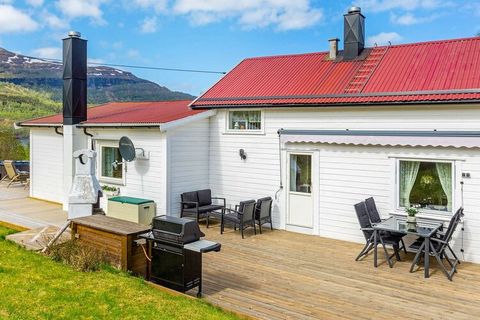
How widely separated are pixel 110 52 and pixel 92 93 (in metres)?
38.4

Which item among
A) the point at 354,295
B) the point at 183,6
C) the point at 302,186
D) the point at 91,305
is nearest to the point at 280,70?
the point at 302,186

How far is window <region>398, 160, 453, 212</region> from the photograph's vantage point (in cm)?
993

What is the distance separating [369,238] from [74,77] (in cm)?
1178

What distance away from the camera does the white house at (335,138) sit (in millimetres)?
9891

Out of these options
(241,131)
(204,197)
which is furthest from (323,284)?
(241,131)

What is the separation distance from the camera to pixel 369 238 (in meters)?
9.56

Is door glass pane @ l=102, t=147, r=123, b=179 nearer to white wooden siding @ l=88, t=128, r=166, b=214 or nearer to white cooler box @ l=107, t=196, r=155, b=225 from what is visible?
white wooden siding @ l=88, t=128, r=166, b=214

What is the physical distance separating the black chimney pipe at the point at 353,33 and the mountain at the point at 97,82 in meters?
43.8

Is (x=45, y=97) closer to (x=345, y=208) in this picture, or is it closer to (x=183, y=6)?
(x=183, y=6)

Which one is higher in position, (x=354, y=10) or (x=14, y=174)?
(x=354, y=10)

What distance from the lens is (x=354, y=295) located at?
24.2 feet

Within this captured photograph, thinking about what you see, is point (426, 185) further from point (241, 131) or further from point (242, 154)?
point (241, 131)

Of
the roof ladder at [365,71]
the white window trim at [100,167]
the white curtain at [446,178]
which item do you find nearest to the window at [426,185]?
the white curtain at [446,178]

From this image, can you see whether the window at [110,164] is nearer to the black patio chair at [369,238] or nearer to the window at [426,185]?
the black patio chair at [369,238]
